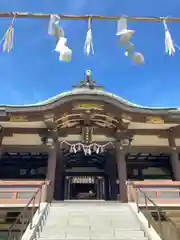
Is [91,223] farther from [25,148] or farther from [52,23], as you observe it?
[25,148]

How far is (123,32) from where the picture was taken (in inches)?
207

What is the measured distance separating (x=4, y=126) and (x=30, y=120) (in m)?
1.36

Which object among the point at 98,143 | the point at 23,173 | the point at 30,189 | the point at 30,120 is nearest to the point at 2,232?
the point at 30,189

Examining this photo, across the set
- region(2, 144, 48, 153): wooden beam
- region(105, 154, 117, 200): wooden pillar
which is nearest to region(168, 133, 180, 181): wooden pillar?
region(105, 154, 117, 200): wooden pillar

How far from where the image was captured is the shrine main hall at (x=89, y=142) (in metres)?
10.8

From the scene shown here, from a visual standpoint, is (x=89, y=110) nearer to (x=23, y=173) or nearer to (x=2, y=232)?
(x=23, y=173)

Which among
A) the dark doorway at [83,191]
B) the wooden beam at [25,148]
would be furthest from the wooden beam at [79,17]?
the dark doorway at [83,191]

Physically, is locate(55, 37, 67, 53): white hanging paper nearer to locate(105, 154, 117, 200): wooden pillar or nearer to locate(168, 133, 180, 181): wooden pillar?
locate(168, 133, 180, 181): wooden pillar

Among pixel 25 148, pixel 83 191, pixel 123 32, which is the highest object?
pixel 123 32

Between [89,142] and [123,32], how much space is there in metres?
6.71

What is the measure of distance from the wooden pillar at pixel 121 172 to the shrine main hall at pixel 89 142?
1 cm

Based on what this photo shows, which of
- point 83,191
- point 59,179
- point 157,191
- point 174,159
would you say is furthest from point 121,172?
point 83,191

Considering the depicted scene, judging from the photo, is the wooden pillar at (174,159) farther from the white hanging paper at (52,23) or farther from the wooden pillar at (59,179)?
the white hanging paper at (52,23)

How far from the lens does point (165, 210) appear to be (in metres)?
8.80
